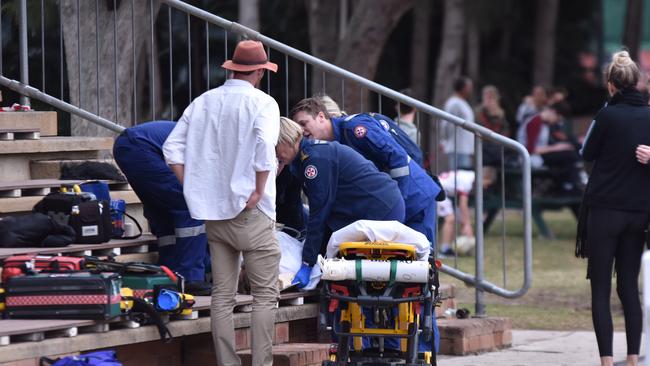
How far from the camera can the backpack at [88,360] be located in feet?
21.5

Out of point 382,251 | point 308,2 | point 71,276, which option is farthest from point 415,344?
point 308,2

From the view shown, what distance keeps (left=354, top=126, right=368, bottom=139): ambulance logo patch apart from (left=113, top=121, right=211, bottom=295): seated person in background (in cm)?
108

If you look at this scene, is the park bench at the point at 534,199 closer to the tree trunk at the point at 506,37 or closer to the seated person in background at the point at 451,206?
the seated person in background at the point at 451,206

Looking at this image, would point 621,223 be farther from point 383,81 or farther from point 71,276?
point 383,81

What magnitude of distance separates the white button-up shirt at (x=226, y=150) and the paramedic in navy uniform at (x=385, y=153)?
104 centimetres

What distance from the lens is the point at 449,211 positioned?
14.8 metres

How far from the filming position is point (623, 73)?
26.6 ft

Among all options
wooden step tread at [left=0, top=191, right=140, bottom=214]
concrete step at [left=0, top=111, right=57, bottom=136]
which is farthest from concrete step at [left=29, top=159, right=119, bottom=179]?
wooden step tread at [left=0, top=191, right=140, bottom=214]

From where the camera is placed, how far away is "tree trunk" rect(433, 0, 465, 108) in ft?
80.2

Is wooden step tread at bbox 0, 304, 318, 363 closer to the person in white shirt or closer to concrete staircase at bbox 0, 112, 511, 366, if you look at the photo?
concrete staircase at bbox 0, 112, 511, 366

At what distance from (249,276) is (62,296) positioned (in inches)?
39.7

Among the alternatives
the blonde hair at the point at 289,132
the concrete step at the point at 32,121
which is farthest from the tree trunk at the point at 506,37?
the blonde hair at the point at 289,132

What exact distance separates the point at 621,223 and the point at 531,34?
2734 centimetres

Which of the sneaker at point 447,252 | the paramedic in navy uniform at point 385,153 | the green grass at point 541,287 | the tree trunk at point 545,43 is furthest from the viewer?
the tree trunk at point 545,43
